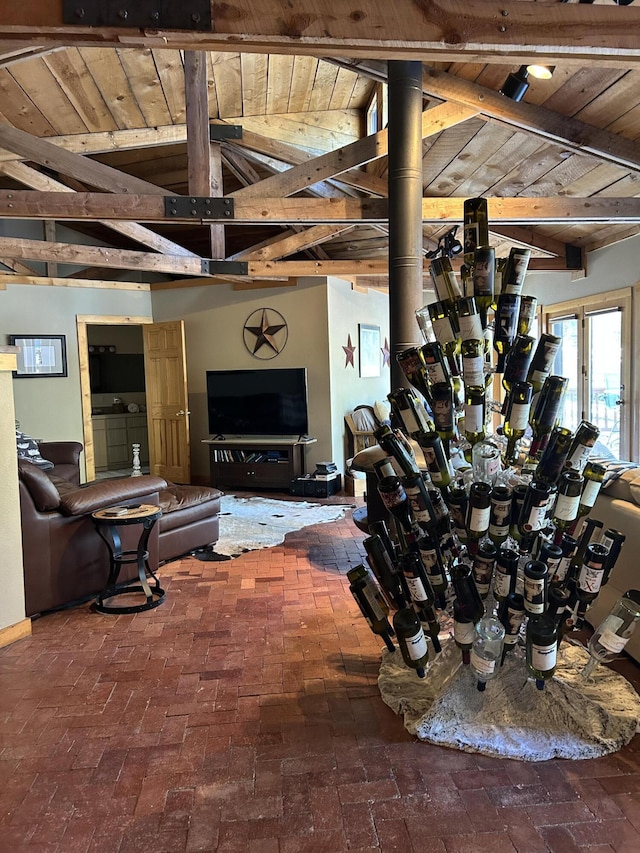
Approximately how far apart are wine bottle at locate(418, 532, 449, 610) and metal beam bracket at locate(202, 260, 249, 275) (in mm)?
4322

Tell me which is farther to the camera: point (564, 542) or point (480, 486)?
point (564, 542)

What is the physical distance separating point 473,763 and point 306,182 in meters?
3.53

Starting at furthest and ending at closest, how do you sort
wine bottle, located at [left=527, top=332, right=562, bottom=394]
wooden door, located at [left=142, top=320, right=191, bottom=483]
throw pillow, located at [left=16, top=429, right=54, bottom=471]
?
wooden door, located at [left=142, top=320, right=191, bottom=483], throw pillow, located at [left=16, top=429, right=54, bottom=471], wine bottle, located at [left=527, top=332, right=562, bottom=394]

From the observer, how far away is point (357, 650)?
2.64 metres

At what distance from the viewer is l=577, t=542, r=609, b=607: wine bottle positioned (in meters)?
1.93

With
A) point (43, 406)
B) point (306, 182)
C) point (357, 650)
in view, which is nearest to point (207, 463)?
point (43, 406)

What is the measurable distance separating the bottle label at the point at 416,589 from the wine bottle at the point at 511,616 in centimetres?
30

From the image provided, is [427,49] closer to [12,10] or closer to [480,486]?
[12,10]

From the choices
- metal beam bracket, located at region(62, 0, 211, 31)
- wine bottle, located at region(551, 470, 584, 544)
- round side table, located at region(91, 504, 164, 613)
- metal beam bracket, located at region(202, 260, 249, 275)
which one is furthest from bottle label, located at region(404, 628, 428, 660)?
metal beam bracket, located at region(202, 260, 249, 275)

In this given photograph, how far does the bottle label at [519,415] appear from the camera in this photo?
1967 millimetres

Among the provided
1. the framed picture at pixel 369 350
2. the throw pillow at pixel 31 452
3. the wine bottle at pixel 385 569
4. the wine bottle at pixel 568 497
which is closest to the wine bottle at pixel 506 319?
the wine bottle at pixel 568 497

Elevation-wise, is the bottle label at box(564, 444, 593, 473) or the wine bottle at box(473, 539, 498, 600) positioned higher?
the bottle label at box(564, 444, 593, 473)

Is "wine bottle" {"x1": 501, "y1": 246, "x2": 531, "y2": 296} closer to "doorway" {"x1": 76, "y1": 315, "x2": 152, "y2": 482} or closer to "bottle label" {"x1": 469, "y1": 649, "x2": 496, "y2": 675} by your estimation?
"bottle label" {"x1": 469, "y1": 649, "x2": 496, "y2": 675}

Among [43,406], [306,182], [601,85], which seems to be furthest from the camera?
[43,406]
